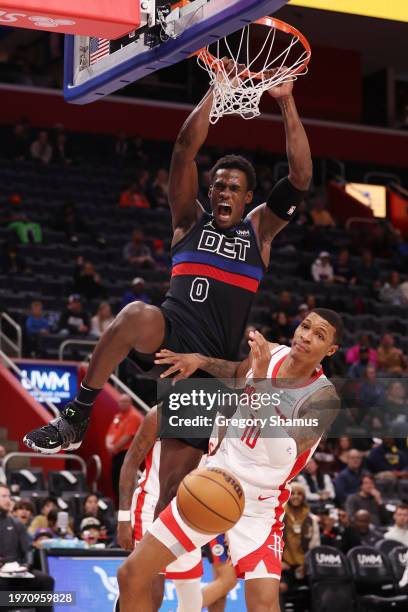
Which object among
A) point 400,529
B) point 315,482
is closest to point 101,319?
point 315,482

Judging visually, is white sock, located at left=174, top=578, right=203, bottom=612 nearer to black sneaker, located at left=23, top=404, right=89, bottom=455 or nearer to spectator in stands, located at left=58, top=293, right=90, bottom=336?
black sneaker, located at left=23, top=404, right=89, bottom=455

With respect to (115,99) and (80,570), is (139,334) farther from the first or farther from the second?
(115,99)

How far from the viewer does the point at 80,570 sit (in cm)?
1180

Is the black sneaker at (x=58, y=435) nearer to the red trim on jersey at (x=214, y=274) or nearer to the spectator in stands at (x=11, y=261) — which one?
the red trim on jersey at (x=214, y=274)

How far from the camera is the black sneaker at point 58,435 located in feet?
24.4

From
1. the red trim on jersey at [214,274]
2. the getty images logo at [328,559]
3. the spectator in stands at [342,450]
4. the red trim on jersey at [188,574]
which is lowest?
the getty images logo at [328,559]

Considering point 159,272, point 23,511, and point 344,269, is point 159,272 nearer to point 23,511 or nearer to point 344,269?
point 344,269

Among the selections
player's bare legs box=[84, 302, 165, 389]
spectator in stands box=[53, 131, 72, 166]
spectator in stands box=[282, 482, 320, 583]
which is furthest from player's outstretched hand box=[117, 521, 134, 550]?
spectator in stands box=[53, 131, 72, 166]

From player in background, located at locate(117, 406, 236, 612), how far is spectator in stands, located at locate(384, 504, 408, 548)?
21.0 ft

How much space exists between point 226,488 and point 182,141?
212cm

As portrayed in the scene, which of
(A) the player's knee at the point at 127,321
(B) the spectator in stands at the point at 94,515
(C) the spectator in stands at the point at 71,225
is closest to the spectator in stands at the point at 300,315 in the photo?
(C) the spectator in stands at the point at 71,225

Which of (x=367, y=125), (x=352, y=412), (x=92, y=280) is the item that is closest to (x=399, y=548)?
(x=352, y=412)

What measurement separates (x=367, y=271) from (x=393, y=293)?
1038 mm

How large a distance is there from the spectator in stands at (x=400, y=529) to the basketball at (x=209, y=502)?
939 centimetres
